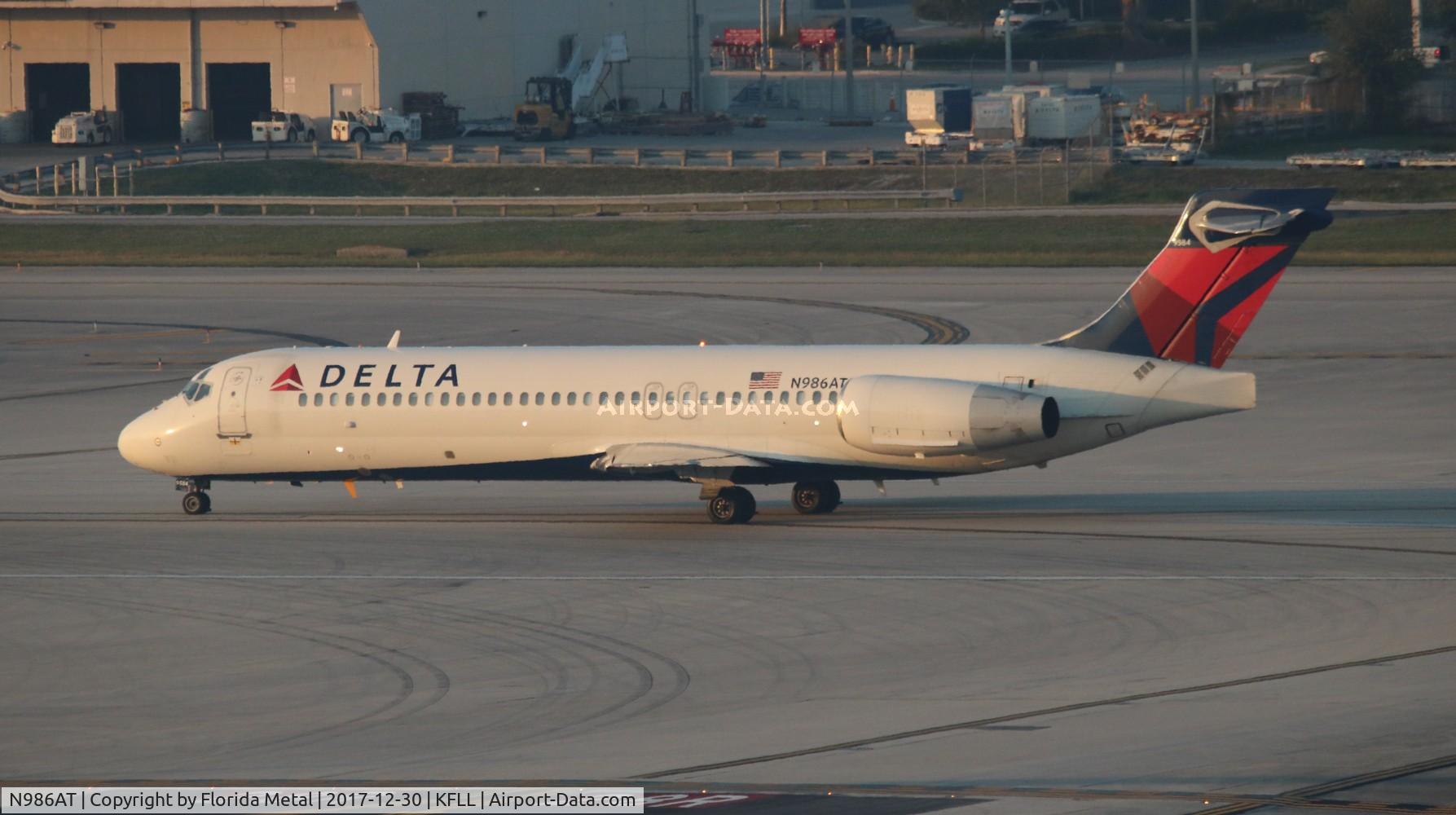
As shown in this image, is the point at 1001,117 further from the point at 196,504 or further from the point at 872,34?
the point at 196,504

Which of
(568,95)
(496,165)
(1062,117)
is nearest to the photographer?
(496,165)

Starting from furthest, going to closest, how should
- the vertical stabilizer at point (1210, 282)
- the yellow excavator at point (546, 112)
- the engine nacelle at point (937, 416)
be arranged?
the yellow excavator at point (546, 112) → the vertical stabilizer at point (1210, 282) → the engine nacelle at point (937, 416)

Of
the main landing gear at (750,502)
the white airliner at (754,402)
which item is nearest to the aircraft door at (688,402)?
the white airliner at (754,402)

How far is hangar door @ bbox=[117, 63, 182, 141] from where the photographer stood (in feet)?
342

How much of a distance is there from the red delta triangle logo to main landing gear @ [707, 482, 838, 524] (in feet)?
23.5

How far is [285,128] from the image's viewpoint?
95.6 metres

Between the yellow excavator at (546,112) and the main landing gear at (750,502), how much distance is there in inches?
2715

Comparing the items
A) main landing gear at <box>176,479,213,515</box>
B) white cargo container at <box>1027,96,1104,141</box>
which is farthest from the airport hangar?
main landing gear at <box>176,479,213,515</box>

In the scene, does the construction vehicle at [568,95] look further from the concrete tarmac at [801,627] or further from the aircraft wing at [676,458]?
the aircraft wing at [676,458]

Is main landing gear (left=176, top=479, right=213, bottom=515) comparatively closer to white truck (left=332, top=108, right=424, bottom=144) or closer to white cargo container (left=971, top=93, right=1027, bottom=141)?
white cargo container (left=971, top=93, right=1027, bottom=141)

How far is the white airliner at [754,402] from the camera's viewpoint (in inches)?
1099

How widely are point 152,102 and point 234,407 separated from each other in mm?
79702

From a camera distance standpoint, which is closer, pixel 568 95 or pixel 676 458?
pixel 676 458

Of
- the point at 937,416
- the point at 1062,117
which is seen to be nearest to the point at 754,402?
the point at 937,416
